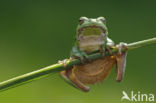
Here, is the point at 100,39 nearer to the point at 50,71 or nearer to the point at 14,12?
the point at 50,71

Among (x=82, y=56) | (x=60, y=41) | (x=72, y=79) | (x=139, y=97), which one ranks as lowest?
(x=139, y=97)

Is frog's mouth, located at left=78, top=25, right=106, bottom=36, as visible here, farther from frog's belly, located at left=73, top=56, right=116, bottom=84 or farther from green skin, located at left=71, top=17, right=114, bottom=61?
frog's belly, located at left=73, top=56, right=116, bottom=84

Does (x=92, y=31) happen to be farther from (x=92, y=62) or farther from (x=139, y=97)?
(x=139, y=97)

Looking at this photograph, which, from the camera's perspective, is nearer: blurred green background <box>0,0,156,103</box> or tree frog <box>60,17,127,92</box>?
tree frog <box>60,17,127,92</box>

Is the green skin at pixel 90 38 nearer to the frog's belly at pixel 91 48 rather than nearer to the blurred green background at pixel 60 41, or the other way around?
the frog's belly at pixel 91 48

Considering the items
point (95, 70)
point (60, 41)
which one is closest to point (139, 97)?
point (60, 41)

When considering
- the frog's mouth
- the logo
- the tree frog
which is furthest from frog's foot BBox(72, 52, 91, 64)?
the logo
